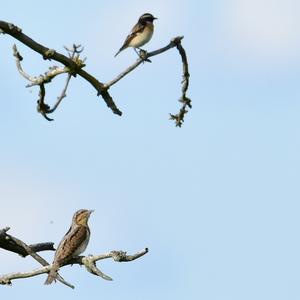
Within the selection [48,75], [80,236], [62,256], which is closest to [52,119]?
[48,75]

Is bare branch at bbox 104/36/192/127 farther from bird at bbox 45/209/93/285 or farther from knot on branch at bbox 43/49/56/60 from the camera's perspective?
bird at bbox 45/209/93/285

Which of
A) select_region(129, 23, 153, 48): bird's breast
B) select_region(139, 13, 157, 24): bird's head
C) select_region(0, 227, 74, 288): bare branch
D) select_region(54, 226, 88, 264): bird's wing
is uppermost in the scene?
A: select_region(139, 13, 157, 24): bird's head

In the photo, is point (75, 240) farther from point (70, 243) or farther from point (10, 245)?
point (10, 245)

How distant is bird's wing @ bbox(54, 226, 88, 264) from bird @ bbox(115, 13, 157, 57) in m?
6.26

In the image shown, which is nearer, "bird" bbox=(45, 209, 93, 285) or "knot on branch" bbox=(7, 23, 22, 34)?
"knot on branch" bbox=(7, 23, 22, 34)

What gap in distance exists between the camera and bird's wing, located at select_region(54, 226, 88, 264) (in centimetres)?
1468

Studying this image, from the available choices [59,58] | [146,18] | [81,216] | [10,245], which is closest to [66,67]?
[59,58]

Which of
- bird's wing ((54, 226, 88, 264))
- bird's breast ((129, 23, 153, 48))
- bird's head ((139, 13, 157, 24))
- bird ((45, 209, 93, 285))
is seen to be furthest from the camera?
bird's head ((139, 13, 157, 24))

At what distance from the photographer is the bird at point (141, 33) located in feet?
74.4

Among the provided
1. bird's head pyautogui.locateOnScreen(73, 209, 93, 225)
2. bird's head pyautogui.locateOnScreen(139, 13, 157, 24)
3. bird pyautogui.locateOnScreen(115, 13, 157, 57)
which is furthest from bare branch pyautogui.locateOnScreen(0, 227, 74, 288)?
bird's head pyautogui.locateOnScreen(139, 13, 157, 24)

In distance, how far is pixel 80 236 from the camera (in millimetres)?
17359

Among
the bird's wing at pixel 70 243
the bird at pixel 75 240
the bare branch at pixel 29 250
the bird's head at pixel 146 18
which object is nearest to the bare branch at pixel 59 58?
the bare branch at pixel 29 250

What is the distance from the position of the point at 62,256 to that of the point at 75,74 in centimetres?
468

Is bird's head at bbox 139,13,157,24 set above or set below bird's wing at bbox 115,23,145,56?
above
